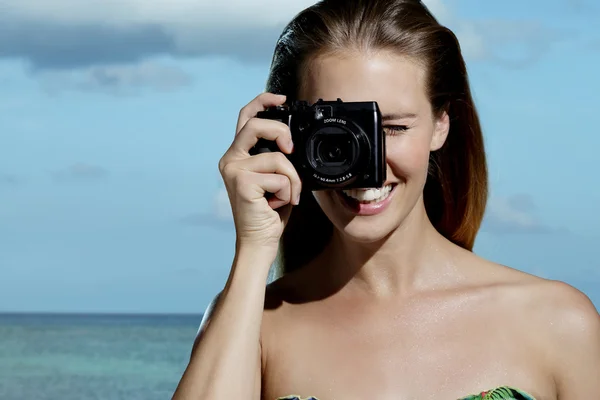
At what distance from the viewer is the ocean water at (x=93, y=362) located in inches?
780

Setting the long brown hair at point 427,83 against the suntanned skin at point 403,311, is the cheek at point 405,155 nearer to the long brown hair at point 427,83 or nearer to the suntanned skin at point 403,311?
the suntanned skin at point 403,311

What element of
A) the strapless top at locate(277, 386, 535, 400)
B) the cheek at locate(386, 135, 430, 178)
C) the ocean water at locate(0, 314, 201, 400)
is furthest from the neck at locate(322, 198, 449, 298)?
the ocean water at locate(0, 314, 201, 400)

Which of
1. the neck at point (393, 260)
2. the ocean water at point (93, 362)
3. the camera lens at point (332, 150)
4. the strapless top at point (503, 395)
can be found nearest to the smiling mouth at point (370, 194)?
the camera lens at point (332, 150)

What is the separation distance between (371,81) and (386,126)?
0.12m

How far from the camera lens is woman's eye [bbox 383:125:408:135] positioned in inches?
110

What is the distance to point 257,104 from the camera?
9.39 ft

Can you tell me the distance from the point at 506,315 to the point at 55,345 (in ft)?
87.5

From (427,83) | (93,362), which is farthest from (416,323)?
(93,362)

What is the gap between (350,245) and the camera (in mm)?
3115

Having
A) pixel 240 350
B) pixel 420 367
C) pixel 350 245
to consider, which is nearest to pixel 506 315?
pixel 420 367

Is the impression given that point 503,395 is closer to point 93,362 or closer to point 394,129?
point 394,129

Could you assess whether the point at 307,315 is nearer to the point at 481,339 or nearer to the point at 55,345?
the point at 481,339

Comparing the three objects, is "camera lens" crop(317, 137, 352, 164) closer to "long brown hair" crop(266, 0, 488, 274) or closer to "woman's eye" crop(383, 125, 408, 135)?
"woman's eye" crop(383, 125, 408, 135)

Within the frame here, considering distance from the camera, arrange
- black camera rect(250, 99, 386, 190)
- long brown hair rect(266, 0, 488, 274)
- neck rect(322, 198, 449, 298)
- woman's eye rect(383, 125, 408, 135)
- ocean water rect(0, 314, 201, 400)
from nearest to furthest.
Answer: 1. black camera rect(250, 99, 386, 190)
2. woman's eye rect(383, 125, 408, 135)
3. long brown hair rect(266, 0, 488, 274)
4. neck rect(322, 198, 449, 298)
5. ocean water rect(0, 314, 201, 400)
